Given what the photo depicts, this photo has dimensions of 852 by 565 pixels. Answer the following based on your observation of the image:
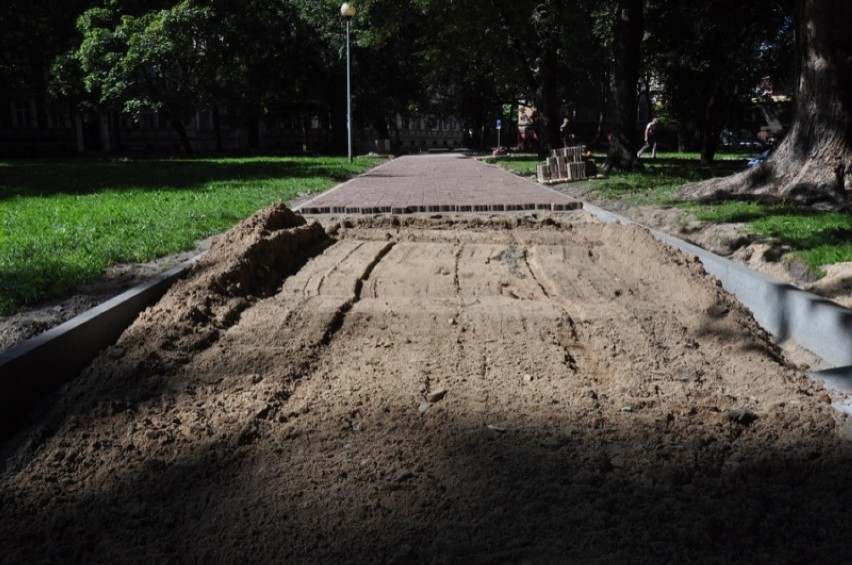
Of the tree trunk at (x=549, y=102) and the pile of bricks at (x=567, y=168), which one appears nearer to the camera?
the pile of bricks at (x=567, y=168)

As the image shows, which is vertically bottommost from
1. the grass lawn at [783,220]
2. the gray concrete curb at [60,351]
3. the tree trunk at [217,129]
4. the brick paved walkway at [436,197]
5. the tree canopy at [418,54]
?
the gray concrete curb at [60,351]

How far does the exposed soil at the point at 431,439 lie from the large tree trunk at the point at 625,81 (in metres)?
12.7

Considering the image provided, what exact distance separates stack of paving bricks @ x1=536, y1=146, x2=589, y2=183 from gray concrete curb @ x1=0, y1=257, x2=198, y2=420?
1261 centimetres

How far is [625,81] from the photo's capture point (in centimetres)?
1700

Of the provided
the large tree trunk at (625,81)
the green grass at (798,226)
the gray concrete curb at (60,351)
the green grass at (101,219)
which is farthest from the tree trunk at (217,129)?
the gray concrete curb at (60,351)

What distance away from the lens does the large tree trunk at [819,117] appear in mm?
9414

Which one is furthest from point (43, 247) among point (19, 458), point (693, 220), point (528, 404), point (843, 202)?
point (843, 202)

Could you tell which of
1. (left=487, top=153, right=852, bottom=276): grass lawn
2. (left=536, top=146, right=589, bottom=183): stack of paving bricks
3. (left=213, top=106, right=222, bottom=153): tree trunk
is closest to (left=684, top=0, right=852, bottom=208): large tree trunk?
(left=487, top=153, right=852, bottom=276): grass lawn

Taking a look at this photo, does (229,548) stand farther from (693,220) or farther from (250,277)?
(693,220)

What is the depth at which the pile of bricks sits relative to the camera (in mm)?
16234

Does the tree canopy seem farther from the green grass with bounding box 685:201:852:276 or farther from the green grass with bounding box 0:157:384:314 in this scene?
the green grass with bounding box 0:157:384:314

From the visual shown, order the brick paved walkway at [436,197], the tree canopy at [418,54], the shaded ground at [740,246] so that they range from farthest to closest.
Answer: the tree canopy at [418,54]
the brick paved walkway at [436,197]
the shaded ground at [740,246]

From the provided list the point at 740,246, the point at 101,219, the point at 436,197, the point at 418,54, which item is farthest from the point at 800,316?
the point at 418,54

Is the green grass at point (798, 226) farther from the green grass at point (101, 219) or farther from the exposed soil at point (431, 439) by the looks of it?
the green grass at point (101, 219)
